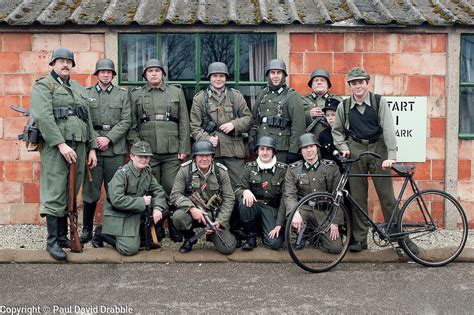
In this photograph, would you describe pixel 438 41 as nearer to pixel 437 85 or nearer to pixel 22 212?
pixel 437 85

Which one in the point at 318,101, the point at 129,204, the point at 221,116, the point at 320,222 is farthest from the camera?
the point at 318,101

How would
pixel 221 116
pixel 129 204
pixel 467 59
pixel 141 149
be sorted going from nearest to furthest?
pixel 129 204, pixel 141 149, pixel 221 116, pixel 467 59

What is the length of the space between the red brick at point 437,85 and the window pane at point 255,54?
2208 millimetres

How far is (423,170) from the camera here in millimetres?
7902

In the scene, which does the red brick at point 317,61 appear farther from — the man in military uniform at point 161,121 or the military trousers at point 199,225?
the military trousers at point 199,225

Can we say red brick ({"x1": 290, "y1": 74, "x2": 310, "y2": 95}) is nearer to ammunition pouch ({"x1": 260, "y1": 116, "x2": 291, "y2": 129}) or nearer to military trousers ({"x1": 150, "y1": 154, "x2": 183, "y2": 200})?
ammunition pouch ({"x1": 260, "y1": 116, "x2": 291, "y2": 129})

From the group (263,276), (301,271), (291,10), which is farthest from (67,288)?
(291,10)

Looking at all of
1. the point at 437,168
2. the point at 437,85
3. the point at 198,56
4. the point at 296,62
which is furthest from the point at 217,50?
the point at 437,168

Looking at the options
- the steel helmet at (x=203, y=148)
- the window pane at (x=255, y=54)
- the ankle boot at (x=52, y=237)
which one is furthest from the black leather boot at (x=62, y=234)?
the window pane at (x=255, y=54)

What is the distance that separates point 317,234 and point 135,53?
364 centimetres

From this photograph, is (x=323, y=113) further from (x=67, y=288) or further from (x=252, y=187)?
(x=67, y=288)

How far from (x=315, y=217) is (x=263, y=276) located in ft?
2.75

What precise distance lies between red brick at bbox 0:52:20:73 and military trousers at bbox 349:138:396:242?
4.56m

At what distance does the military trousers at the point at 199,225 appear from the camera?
6.40 m
